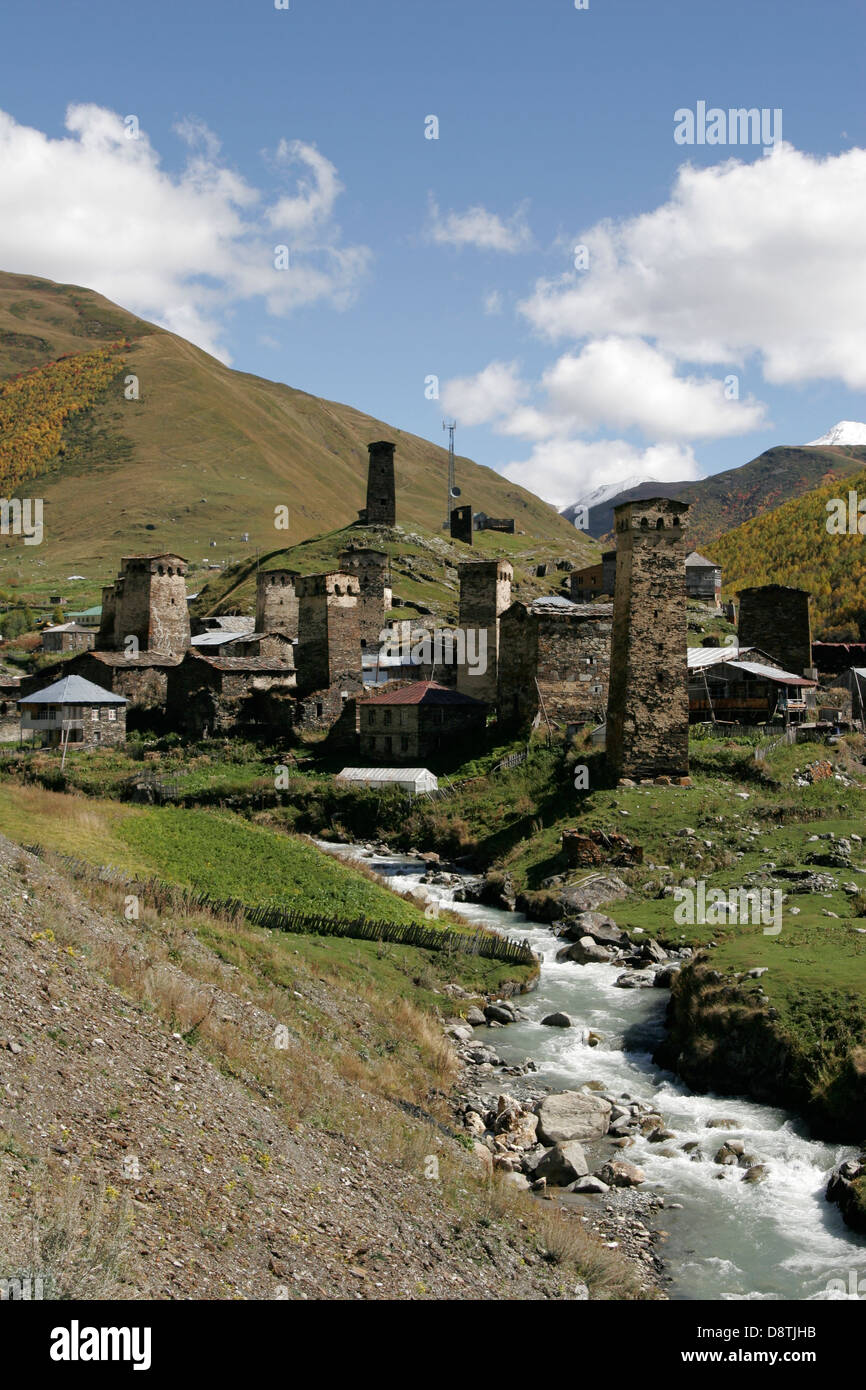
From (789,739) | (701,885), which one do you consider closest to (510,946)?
(701,885)

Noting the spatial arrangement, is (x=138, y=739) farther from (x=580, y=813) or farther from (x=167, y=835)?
(x=580, y=813)

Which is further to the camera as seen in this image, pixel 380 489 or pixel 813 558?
pixel 813 558

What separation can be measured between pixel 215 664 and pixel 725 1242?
1581 inches

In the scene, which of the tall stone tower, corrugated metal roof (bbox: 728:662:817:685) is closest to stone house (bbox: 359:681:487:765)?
the tall stone tower

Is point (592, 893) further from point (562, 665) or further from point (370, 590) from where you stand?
point (370, 590)

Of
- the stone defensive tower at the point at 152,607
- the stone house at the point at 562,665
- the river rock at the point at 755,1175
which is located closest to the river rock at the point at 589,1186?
the river rock at the point at 755,1175

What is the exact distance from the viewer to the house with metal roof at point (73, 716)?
49469 mm

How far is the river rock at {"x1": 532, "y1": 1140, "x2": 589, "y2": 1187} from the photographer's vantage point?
1545 centimetres

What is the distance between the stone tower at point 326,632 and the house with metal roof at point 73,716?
29.6 ft

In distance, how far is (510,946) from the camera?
25.2 m

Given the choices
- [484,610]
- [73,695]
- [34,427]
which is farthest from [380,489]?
[34,427]

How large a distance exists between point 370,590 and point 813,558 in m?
56.1

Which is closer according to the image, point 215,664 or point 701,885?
point 701,885

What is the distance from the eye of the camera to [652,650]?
36062 mm
